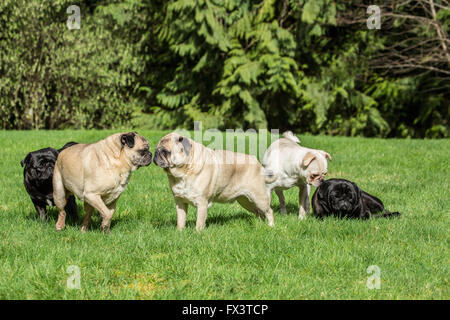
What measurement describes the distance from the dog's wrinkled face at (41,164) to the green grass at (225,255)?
0.66 metres

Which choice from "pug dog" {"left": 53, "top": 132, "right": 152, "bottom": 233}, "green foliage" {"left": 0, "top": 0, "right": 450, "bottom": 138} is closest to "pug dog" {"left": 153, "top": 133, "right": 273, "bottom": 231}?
"pug dog" {"left": 53, "top": 132, "right": 152, "bottom": 233}

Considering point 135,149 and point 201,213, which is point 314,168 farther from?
point 135,149

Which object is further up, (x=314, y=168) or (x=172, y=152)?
(x=172, y=152)

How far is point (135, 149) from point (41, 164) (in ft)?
5.02

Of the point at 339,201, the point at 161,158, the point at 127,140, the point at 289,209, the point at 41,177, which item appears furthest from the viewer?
the point at 289,209

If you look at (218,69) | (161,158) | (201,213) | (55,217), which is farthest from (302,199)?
(218,69)

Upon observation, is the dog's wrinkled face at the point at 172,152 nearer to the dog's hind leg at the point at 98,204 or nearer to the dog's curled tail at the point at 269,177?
the dog's hind leg at the point at 98,204

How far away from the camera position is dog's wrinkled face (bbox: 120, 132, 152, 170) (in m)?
5.74

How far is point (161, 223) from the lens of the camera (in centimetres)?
684

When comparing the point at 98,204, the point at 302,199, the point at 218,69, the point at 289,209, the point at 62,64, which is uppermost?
the point at 62,64

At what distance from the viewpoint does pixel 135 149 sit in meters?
5.75

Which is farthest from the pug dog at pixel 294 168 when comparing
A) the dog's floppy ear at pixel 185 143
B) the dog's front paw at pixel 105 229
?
the dog's front paw at pixel 105 229

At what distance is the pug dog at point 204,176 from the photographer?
570 cm

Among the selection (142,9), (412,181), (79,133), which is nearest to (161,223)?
(412,181)
